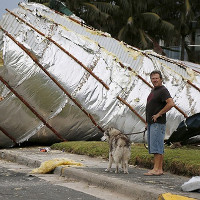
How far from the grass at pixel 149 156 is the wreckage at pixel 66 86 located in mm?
835

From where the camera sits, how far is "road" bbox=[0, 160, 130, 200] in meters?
6.84

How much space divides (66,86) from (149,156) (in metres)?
3.87

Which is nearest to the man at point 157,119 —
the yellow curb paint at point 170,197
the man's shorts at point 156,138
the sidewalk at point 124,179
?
the man's shorts at point 156,138

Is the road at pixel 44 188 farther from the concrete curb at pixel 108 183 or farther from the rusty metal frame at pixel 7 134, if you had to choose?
the rusty metal frame at pixel 7 134

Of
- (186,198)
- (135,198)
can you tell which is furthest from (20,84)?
(186,198)

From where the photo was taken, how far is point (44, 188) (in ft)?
24.6

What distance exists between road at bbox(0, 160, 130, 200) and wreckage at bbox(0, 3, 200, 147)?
12.3 ft

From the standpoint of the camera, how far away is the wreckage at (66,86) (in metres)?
12.7

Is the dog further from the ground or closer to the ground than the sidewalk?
further from the ground

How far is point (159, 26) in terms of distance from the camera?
38281 millimetres

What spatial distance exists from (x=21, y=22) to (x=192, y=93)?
4737 millimetres

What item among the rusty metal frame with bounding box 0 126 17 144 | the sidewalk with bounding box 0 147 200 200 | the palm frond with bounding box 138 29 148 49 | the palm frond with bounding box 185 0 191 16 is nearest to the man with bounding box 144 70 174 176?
the sidewalk with bounding box 0 147 200 200

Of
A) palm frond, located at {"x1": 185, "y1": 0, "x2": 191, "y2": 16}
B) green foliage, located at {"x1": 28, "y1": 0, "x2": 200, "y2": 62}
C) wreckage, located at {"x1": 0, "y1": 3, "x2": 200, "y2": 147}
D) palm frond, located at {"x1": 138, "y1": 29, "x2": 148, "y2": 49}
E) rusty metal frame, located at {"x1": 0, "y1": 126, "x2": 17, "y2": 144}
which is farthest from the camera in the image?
palm frond, located at {"x1": 185, "y1": 0, "x2": 191, "y2": 16}

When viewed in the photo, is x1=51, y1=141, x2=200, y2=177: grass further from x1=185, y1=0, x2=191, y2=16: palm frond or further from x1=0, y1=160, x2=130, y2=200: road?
x1=185, y1=0, x2=191, y2=16: palm frond
